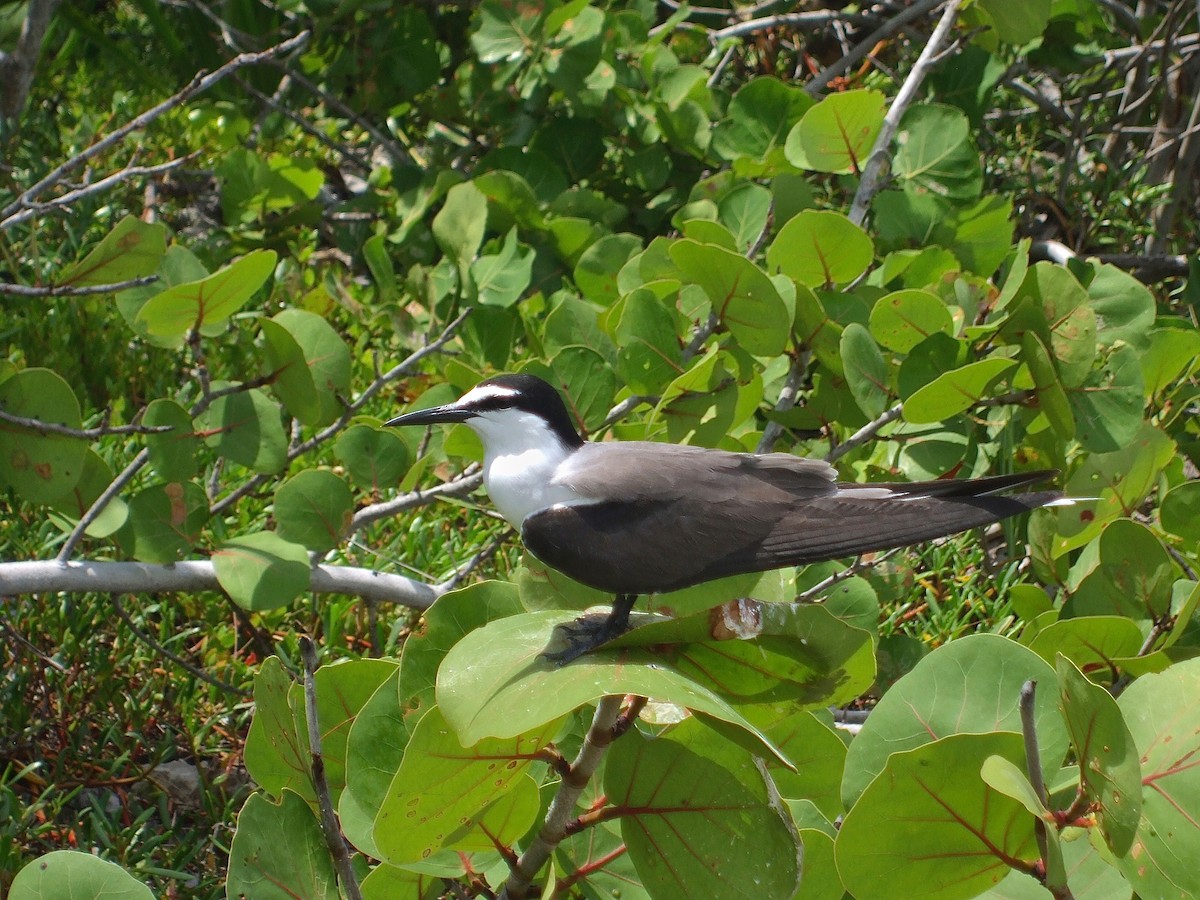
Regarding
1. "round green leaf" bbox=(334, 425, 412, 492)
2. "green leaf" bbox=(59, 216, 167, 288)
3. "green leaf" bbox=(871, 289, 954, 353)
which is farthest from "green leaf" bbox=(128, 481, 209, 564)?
"green leaf" bbox=(871, 289, 954, 353)

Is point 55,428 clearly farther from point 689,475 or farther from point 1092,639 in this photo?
point 1092,639

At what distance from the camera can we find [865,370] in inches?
89.4

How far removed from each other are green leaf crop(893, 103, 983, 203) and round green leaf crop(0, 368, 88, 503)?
207cm

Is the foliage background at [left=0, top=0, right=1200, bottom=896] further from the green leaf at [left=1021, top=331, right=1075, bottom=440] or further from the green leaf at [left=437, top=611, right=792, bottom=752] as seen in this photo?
the green leaf at [left=437, top=611, right=792, bottom=752]

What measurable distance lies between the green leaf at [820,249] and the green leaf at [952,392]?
485 millimetres

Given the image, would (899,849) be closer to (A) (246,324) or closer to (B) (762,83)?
(B) (762,83)

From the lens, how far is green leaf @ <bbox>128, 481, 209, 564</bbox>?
222 cm

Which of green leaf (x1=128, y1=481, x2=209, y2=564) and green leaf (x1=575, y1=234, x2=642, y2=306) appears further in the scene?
green leaf (x1=575, y1=234, x2=642, y2=306)

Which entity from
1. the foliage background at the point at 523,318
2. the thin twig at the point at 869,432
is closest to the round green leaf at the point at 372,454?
the foliage background at the point at 523,318

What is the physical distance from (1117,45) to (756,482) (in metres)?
3.95

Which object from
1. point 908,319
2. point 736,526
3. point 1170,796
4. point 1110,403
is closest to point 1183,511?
point 1110,403

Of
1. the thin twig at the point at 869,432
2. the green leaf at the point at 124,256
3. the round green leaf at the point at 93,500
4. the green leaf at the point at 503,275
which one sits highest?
the green leaf at the point at 124,256

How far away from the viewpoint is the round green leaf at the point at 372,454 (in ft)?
7.56

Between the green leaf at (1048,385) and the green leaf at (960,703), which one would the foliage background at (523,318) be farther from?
the green leaf at (960,703)
